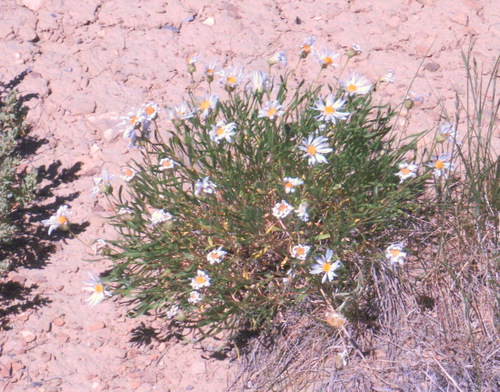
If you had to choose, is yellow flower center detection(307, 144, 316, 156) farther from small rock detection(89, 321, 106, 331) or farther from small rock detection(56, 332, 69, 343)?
small rock detection(56, 332, 69, 343)

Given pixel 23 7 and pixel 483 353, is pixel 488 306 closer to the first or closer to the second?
pixel 483 353

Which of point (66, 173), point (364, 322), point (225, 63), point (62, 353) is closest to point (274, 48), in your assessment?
point (225, 63)

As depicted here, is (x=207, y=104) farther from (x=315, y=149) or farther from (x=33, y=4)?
(x=33, y=4)

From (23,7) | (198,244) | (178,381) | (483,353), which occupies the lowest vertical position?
(178,381)

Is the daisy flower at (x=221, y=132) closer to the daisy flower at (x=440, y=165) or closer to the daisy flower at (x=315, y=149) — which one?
the daisy flower at (x=315, y=149)

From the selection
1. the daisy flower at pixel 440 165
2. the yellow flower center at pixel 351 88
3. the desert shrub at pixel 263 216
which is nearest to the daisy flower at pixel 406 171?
the desert shrub at pixel 263 216

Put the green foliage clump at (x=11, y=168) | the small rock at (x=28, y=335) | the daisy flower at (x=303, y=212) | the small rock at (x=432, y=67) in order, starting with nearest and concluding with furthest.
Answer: the daisy flower at (x=303, y=212)
the small rock at (x=28, y=335)
the green foliage clump at (x=11, y=168)
the small rock at (x=432, y=67)
